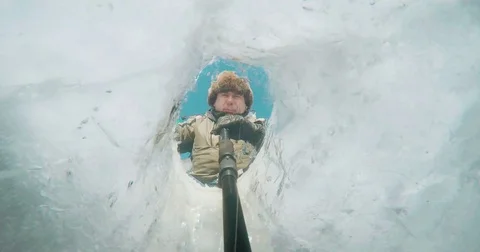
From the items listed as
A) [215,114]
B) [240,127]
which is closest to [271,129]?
[240,127]

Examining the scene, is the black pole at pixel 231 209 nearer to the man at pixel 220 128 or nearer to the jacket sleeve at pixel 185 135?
the man at pixel 220 128

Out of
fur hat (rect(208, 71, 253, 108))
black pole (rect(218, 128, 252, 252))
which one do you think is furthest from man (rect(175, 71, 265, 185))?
black pole (rect(218, 128, 252, 252))

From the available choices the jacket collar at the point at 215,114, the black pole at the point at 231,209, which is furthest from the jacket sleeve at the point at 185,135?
the black pole at the point at 231,209

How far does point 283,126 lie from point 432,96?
7.44 ft

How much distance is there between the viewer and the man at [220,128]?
661 cm

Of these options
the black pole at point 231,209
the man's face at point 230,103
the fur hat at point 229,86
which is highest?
the fur hat at point 229,86

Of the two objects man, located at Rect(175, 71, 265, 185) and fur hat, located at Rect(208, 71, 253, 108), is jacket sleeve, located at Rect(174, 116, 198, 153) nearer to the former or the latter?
man, located at Rect(175, 71, 265, 185)

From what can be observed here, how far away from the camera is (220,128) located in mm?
6273

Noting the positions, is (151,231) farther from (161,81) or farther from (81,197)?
(161,81)

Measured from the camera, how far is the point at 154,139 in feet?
19.0

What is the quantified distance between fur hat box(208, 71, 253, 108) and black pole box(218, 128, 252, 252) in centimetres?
169

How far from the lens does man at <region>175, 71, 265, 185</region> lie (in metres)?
6.61

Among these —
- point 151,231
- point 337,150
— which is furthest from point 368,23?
point 151,231

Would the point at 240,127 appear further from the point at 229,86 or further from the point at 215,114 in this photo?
the point at 229,86
